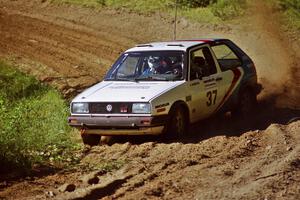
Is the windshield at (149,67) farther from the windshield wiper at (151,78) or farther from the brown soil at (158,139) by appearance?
the brown soil at (158,139)

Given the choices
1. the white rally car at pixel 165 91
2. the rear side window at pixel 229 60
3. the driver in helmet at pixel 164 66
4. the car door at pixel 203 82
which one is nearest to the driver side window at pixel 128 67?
the white rally car at pixel 165 91

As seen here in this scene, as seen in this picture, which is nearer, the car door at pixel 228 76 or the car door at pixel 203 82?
the car door at pixel 203 82

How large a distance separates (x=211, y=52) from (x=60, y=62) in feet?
20.7

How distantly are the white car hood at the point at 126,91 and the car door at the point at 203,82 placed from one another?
1.38ft

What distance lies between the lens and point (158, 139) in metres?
10.1

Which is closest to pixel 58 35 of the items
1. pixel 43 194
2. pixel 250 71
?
pixel 250 71

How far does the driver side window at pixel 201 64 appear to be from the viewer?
10778mm

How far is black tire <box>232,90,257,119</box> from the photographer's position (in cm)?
1209

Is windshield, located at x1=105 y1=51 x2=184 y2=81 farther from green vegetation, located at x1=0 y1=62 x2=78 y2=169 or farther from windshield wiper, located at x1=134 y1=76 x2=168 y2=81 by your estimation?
green vegetation, located at x1=0 y1=62 x2=78 y2=169

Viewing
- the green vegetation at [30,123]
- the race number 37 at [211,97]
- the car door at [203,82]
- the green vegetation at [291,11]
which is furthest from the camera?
the green vegetation at [291,11]

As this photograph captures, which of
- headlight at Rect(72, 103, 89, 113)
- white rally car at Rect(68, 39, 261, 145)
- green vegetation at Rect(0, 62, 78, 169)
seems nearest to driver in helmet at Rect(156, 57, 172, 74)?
white rally car at Rect(68, 39, 261, 145)

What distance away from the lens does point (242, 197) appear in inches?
263

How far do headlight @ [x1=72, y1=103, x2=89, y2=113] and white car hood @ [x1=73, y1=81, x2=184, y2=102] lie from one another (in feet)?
0.24

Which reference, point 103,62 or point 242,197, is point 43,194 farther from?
point 103,62
